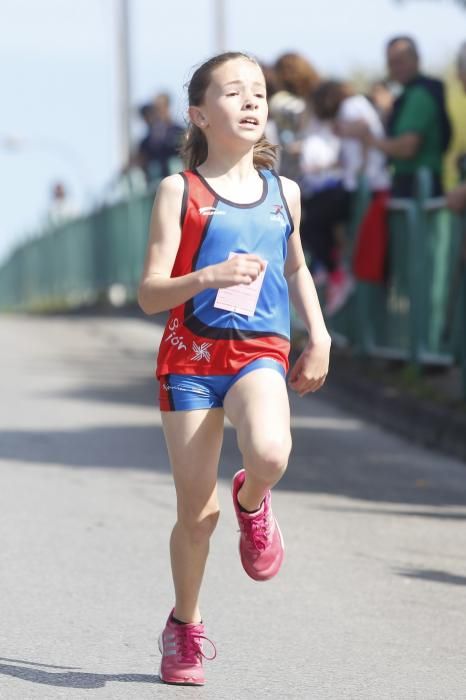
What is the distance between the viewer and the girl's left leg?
15.5ft

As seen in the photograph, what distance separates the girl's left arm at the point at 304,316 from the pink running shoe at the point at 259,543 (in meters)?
0.31

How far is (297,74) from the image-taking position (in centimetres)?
1320

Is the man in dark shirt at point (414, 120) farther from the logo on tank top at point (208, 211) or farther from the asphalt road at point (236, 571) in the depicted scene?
the logo on tank top at point (208, 211)

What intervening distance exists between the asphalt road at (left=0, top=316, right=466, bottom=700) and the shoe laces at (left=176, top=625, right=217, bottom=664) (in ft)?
0.30

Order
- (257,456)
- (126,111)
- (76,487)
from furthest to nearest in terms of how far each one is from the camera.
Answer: (126,111), (76,487), (257,456)

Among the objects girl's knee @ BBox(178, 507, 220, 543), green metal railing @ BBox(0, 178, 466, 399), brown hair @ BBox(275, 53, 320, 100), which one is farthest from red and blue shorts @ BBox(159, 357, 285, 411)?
brown hair @ BBox(275, 53, 320, 100)

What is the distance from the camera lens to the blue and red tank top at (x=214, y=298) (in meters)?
4.84

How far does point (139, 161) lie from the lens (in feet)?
69.0

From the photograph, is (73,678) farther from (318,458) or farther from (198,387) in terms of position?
(318,458)

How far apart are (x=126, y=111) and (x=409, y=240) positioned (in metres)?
20.9

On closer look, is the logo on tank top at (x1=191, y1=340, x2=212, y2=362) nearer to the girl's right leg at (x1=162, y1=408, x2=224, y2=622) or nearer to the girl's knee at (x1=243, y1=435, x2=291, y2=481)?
the girl's right leg at (x1=162, y1=408, x2=224, y2=622)

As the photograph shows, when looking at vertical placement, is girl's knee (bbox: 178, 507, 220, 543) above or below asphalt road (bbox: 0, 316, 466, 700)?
above

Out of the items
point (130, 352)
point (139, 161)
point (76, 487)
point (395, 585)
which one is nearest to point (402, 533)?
point (395, 585)

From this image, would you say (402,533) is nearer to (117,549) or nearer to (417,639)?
(117,549)
